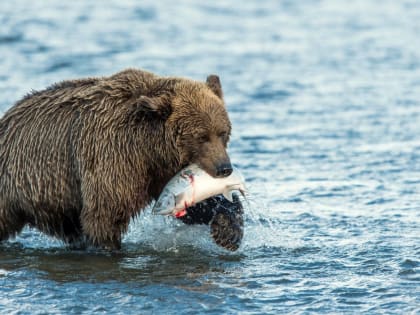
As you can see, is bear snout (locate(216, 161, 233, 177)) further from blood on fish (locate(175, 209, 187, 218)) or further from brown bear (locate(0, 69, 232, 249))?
blood on fish (locate(175, 209, 187, 218))

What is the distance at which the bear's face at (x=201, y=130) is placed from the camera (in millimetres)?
8328

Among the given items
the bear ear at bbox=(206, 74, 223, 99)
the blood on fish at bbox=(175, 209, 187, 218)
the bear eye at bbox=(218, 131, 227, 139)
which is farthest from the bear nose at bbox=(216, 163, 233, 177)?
the bear ear at bbox=(206, 74, 223, 99)

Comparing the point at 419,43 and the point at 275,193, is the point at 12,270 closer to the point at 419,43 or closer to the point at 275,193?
the point at 275,193

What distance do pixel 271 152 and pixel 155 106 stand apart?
4.66 meters

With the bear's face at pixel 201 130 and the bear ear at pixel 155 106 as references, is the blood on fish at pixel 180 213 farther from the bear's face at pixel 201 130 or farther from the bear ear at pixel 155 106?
the bear ear at pixel 155 106

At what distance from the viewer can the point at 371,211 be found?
10422 mm

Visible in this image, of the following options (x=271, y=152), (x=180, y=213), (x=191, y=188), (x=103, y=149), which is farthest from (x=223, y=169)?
(x=271, y=152)

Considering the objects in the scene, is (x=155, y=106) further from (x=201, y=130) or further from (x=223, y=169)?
(x=223, y=169)

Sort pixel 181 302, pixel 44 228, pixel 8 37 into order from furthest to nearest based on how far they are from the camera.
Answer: pixel 8 37 < pixel 44 228 < pixel 181 302

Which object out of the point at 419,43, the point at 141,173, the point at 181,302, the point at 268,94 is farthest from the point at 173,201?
the point at 419,43

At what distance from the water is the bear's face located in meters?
0.92

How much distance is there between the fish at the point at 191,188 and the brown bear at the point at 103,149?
0.10m

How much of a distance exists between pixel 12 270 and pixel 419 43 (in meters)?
11.7

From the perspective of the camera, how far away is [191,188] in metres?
8.40
